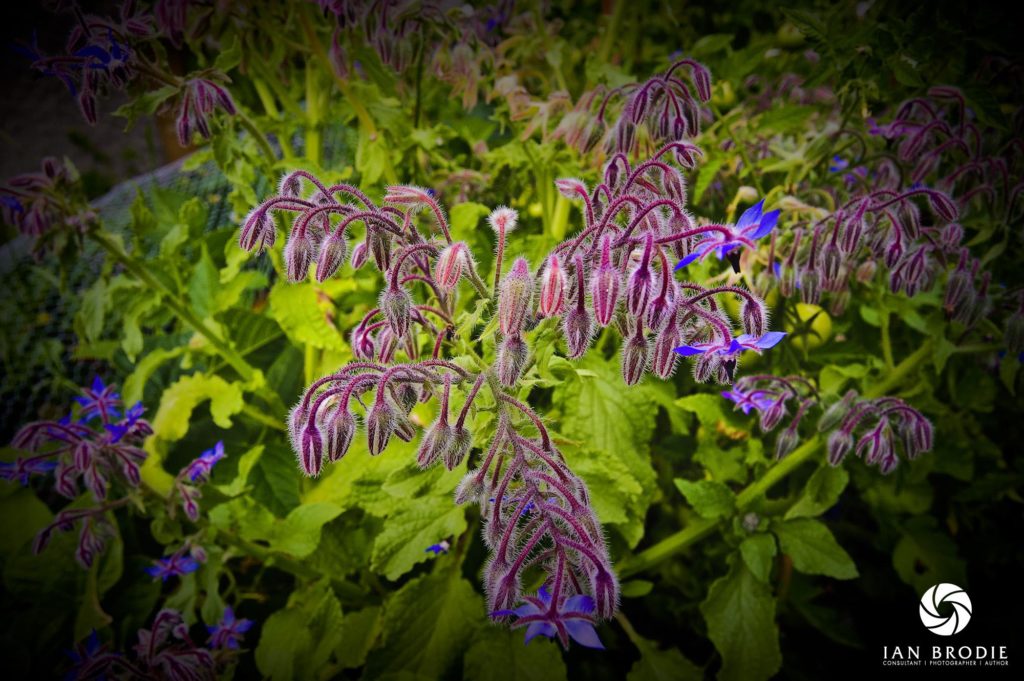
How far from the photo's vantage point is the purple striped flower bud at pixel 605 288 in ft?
2.16

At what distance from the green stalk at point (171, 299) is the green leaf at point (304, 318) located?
0.16 m

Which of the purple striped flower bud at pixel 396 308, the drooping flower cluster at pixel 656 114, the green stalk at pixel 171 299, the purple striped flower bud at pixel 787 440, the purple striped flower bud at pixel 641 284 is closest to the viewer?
the purple striped flower bud at pixel 641 284

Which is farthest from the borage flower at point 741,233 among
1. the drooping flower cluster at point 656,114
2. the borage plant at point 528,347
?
the drooping flower cluster at point 656,114

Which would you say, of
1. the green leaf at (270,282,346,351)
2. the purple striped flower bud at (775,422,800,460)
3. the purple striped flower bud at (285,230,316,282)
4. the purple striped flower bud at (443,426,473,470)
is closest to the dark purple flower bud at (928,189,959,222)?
the purple striped flower bud at (775,422,800,460)

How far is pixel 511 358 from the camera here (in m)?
0.71

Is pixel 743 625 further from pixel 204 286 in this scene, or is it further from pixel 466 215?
pixel 204 286

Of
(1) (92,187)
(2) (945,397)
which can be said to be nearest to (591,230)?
(2) (945,397)

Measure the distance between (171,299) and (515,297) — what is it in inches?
37.9

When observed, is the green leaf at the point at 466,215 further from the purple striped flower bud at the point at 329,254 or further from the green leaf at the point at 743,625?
the green leaf at the point at 743,625

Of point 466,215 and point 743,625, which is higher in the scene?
point 466,215

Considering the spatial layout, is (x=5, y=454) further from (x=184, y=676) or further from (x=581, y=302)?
(x=581, y=302)

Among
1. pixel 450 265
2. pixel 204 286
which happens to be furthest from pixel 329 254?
pixel 204 286

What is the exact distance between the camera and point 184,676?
0.99m

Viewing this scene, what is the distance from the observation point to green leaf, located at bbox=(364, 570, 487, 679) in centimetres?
111
